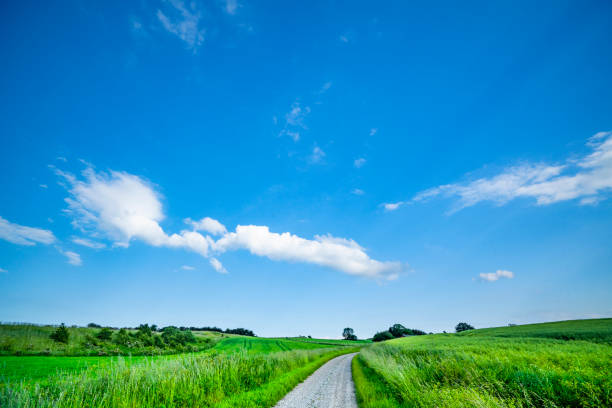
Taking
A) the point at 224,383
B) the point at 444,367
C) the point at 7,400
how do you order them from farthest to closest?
the point at 224,383, the point at 444,367, the point at 7,400

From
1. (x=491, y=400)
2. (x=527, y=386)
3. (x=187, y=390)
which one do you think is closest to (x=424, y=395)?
(x=491, y=400)

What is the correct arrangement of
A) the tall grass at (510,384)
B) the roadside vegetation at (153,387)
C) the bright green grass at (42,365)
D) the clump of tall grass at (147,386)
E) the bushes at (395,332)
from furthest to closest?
the bushes at (395,332) → the bright green grass at (42,365) → the roadside vegetation at (153,387) → the clump of tall grass at (147,386) → the tall grass at (510,384)

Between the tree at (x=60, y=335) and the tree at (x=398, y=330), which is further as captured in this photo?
the tree at (x=398, y=330)

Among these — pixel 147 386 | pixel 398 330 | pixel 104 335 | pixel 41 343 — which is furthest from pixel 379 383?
pixel 398 330

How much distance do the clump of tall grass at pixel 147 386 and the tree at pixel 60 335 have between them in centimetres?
2272

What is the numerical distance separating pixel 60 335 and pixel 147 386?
1103 inches

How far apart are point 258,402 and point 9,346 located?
27.0 metres

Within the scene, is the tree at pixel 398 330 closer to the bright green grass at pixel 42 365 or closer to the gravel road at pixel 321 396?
the bright green grass at pixel 42 365

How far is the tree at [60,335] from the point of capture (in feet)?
84.5

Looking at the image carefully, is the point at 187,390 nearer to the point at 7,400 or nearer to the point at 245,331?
the point at 7,400

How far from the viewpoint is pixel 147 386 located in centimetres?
843

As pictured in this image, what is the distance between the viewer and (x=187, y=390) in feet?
29.9

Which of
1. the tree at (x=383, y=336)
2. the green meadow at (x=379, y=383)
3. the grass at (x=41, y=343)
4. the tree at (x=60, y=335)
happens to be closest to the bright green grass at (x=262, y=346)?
the grass at (x=41, y=343)

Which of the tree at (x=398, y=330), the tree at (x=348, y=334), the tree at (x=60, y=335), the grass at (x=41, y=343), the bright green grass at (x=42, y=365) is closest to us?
the bright green grass at (x=42, y=365)
